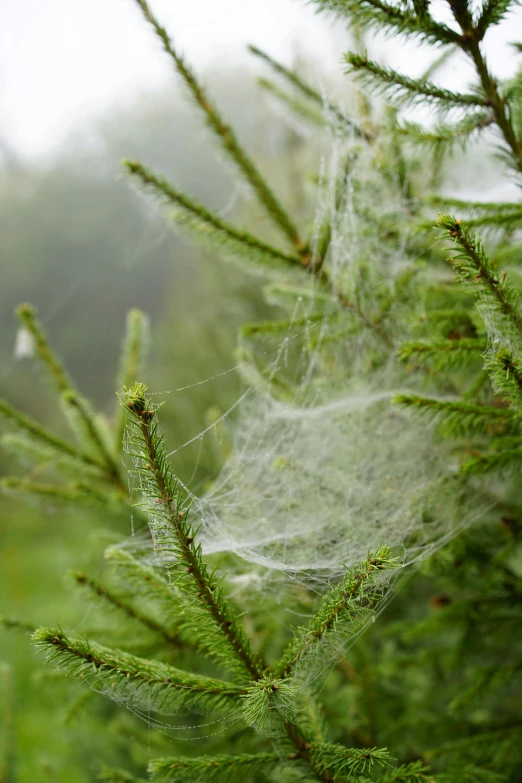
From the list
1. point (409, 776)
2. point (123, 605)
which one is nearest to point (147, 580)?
point (123, 605)

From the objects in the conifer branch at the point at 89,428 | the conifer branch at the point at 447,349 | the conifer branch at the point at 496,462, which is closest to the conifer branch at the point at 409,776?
the conifer branch at the point at 496,462

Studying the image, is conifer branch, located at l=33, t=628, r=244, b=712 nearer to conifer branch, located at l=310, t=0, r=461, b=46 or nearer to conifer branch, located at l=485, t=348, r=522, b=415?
conifer branch, located at l=485, t=348, r=522, b=415

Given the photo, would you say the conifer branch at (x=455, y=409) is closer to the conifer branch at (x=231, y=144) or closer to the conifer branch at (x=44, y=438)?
the conifer branch at (x=231, y=144)

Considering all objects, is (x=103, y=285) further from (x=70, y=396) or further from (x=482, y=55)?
(x=482, y=55)

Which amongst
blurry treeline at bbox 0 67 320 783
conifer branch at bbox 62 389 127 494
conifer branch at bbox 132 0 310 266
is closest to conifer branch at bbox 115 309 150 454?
conifer branch at bbox 62 389 127 494

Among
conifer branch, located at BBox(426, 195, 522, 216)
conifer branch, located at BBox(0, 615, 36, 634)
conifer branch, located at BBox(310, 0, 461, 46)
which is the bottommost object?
conifer branch, located at BBox(0, 615, 36, 634)

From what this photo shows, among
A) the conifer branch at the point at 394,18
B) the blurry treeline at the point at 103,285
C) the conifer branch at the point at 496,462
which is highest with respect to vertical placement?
the blurry treeline at the point at 103,285

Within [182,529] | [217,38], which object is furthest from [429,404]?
[217,38]
